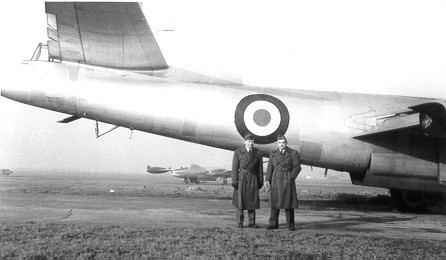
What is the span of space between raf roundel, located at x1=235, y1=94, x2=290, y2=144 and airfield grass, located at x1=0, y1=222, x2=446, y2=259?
4.75 metres

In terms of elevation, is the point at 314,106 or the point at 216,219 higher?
the point at 314,106

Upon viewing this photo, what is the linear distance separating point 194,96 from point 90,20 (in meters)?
3.35

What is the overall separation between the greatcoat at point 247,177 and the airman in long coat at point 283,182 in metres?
0.27

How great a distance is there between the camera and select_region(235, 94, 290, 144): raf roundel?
12.4m

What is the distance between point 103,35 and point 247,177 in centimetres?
557

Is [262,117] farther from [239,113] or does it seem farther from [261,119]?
[239,113]

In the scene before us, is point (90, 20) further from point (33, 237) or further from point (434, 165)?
point (434, 165)

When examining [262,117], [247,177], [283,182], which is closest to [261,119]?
[262,117]

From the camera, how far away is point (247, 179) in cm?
902

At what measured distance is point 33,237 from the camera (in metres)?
6.54

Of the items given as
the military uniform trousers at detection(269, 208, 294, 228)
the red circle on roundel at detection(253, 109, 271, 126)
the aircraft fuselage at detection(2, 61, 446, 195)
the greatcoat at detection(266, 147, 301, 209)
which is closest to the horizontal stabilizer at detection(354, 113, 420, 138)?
the aircraft fuselage at detection(2, 61, 446, 195)

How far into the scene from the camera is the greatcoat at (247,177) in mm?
8875

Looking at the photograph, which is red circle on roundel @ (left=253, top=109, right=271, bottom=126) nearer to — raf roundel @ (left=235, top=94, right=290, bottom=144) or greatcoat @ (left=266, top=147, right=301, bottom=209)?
raf roundel @ (left=235, top=94, right=290, bottom=144)

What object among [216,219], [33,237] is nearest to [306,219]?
[216,219]
